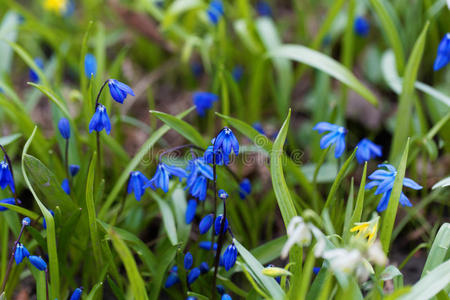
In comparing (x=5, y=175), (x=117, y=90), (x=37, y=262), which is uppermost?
(x=117, y=90)

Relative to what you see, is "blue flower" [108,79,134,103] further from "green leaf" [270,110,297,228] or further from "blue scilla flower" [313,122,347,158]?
"blue scilla flower" [313,122,347,158]

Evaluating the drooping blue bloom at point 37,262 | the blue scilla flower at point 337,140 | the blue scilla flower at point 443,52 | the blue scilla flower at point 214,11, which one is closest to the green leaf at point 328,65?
the blue scilla flower at point 443,52

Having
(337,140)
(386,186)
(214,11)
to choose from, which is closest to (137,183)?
(337,140)

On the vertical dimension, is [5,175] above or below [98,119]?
below

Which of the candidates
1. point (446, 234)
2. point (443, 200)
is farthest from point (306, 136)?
point (446, 234)

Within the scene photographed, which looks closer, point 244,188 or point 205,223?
point 205,223

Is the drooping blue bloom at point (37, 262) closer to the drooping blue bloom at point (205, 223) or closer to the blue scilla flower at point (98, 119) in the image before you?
the blue scilla flower at point (98, 119)

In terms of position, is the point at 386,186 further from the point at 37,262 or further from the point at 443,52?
the point at 37,262

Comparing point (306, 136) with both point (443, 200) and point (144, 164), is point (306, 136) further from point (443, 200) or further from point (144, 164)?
point (144, 164)

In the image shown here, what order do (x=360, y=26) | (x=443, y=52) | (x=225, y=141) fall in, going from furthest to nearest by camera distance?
(x=360, y=26), (x=443, y=52), (x=225, y=141)

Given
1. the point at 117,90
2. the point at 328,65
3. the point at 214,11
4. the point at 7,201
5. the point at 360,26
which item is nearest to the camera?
the point at 117,90
